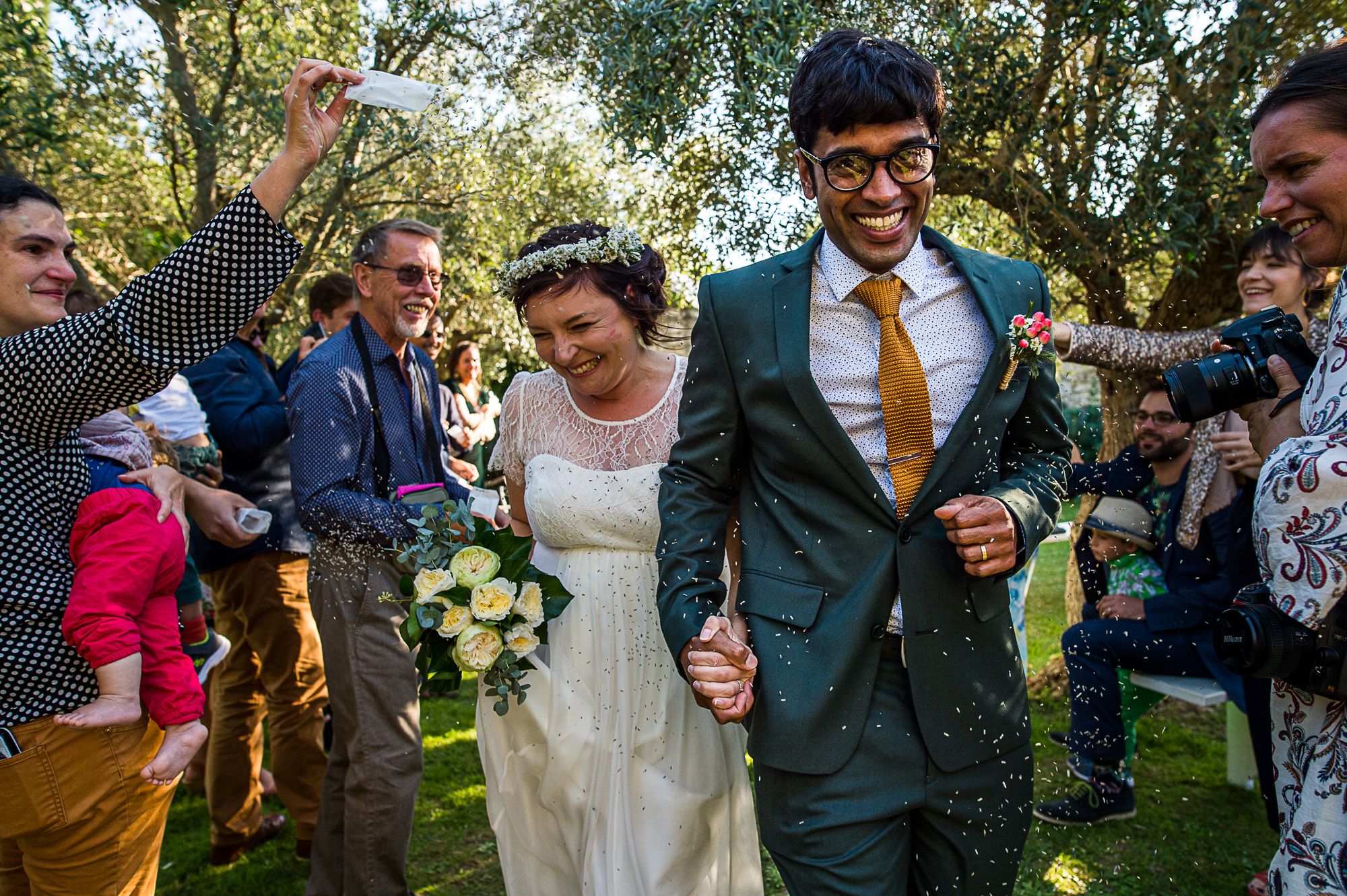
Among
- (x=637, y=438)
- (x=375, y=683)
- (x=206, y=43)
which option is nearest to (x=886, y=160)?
(x=637, y=438)

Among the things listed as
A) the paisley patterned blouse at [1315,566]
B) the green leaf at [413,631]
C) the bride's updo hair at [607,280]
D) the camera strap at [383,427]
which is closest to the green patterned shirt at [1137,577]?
the paisley patterned blouse at [1315,566]

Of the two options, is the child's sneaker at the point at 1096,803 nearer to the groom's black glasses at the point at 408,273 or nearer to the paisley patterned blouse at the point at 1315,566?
the paisley patterned blouse at the point at 1315,566

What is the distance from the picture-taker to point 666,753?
2.78m

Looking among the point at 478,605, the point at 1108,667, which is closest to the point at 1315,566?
the point at 478,605

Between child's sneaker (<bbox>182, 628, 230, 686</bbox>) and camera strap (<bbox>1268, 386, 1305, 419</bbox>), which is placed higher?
camera strap (<bbox>1268, 386, 1305, 419</bbox>)

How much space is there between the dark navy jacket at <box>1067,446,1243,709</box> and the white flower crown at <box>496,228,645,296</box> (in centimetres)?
231

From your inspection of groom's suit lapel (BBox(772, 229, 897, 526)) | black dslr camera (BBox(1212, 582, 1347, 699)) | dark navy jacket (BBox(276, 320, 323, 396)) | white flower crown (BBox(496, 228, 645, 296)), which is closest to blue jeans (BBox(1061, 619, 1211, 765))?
Result: black dslr camera (BBox(1212, 582, 1347, 699))

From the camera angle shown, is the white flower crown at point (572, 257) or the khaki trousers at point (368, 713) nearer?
the white flower crown at point (572, 257)

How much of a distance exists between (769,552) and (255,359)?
3621mm

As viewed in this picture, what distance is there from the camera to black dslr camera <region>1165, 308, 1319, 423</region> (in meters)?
2.12

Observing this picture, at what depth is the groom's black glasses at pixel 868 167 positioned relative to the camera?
2055mm

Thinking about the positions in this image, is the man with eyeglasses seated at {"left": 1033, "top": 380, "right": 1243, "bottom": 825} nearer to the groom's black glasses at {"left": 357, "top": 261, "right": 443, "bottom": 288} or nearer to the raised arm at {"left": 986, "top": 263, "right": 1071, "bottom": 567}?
the raised arm at {"left": 986, "top": 263, "right": 1071, "bottom": 567}

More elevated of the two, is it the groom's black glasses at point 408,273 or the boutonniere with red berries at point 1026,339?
the groom's black glasses at point 408,273

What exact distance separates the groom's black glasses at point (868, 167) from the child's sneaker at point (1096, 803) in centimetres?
368
